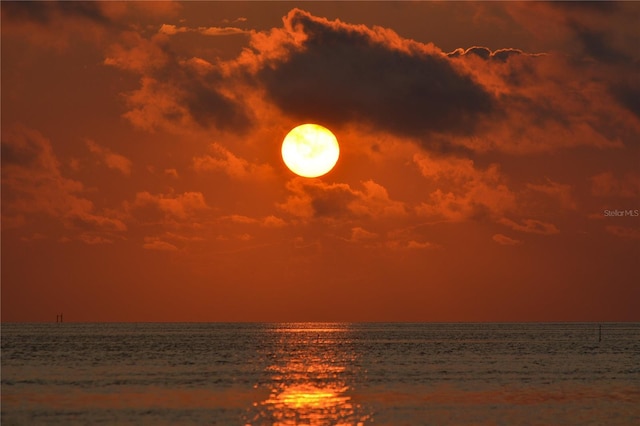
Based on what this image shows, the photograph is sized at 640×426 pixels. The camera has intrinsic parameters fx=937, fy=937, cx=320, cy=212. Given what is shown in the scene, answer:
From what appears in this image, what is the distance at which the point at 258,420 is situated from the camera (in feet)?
196

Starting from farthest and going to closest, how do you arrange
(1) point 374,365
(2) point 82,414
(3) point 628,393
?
(1) point 374,365, (3) point 628,393, (2) point 82,414

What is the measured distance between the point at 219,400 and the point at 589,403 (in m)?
27.4

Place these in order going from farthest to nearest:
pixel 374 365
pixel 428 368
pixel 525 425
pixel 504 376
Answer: pixel 374 365, pixel 428 368, pixel 504 376, pixel 525 425

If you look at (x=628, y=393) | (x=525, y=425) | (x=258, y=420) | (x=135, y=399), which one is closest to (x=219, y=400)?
(x=135, y=399)

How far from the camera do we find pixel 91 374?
9512cm

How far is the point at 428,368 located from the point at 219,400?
3957cm

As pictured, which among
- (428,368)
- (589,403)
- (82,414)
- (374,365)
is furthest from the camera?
(374,365)

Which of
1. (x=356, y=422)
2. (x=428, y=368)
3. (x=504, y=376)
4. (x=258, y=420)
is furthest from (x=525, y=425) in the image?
(x=428, y=368)

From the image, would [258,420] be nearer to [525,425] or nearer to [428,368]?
[525,425]

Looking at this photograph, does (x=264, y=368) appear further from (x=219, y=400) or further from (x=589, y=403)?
(x=589, y=403)

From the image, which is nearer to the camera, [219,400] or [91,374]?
[219,400]

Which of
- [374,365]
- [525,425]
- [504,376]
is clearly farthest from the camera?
[374,365]

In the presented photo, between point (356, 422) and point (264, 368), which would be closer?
point (356, 422)

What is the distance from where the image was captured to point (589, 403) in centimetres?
6888
